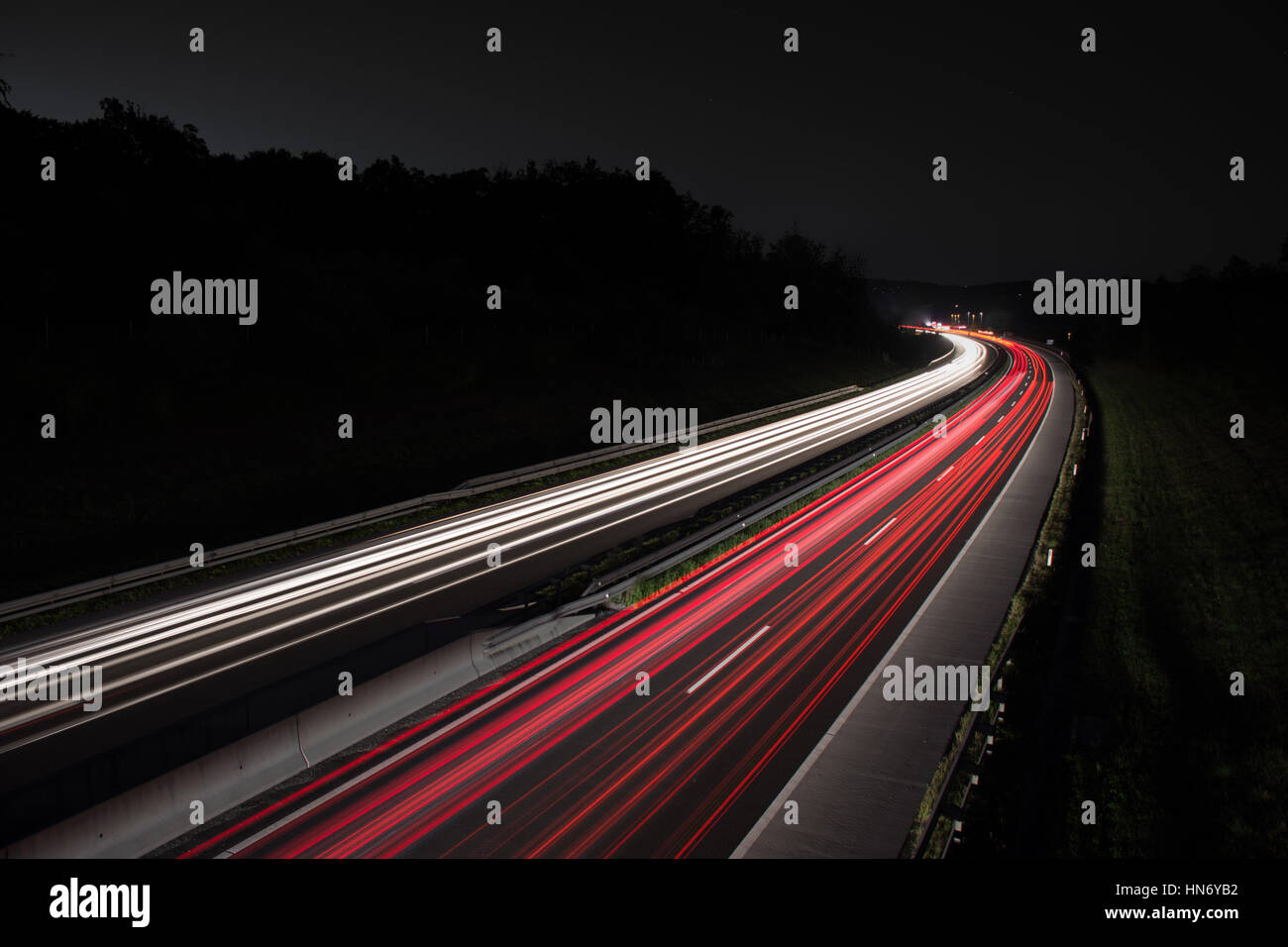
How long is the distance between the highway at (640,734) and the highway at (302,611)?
422 centimetres

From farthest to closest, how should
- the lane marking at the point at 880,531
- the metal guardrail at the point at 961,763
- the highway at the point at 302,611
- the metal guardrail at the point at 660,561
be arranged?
the lane marking at the point at 880,531
the metal guardrail at the point at 660,561
the highway at the point at 302,611
the metal guardrail at the point at 961,763

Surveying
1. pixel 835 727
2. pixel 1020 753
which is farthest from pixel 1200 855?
pixel 835 727

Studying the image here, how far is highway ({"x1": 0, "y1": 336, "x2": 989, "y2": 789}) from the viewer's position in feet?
42.3

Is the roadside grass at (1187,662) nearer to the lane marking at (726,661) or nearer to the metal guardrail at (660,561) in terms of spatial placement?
the lane marking at (726,661)

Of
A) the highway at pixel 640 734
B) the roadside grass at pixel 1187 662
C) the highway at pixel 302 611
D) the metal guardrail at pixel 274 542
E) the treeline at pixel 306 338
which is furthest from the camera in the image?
the treeline at pixel 306 338

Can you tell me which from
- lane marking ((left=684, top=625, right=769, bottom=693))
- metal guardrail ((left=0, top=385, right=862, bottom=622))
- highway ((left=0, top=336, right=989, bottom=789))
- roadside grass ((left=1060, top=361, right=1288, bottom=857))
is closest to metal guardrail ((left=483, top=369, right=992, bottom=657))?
highway ((left=0, top=336, right=989, bottom=789))

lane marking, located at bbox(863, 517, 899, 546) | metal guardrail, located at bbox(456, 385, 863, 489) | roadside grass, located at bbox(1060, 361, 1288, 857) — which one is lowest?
roadside grass, located at bbox(1060, 361, 1288, 857)

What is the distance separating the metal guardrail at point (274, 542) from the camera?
17.2m

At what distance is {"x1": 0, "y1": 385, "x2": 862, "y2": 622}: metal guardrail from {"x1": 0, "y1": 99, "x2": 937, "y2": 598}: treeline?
3026 mm

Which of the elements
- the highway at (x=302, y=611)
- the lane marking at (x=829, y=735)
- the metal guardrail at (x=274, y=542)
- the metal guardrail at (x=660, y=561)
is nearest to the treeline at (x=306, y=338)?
the metal guardrail at (x=274, y=542)

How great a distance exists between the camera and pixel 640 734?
12414 mm

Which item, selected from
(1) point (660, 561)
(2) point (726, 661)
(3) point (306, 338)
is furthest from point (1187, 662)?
(3) point (306, 338)

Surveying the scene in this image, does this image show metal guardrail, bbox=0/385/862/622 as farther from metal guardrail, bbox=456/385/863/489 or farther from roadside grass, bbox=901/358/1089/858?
roadside grass, bbox=901/358/1089/858
